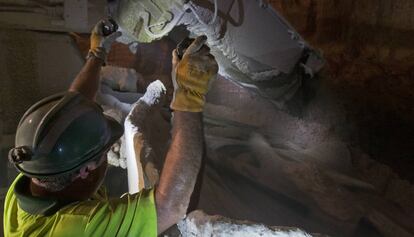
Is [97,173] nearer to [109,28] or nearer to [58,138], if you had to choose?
[58,138]

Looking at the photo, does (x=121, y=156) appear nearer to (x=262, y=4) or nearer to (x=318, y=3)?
A: (x=262, y=4)

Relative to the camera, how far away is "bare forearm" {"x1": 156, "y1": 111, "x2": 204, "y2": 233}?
1.19 m

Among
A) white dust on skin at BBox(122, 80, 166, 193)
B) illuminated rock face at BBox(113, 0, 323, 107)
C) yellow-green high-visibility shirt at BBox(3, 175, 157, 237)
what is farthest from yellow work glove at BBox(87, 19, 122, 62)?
yellow-green high-visibility shirt at BBox(3, 175, 157, 237)

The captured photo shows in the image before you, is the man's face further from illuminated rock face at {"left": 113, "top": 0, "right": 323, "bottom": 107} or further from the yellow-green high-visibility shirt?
illuminated rock face at {"left": 113, "top": 0, "right": 323, "bottom": 107}

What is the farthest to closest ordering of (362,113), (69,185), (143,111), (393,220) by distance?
(362,113) < (143,111) < (393,220) < (69,185)

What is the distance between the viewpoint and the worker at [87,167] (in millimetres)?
1133

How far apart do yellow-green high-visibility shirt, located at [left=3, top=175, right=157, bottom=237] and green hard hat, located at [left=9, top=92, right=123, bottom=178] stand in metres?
0.11

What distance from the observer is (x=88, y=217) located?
113 cm

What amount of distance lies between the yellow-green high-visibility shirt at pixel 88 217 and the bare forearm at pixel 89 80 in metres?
0.71

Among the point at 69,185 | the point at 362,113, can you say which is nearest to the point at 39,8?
the point at 69,185

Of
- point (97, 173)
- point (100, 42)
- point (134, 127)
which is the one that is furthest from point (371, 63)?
point (97, 173)

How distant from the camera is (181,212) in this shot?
48.0 inches

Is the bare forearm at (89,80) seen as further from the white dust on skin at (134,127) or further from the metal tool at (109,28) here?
the white dust on skin at (134,127)

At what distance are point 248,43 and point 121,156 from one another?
1416 mm
